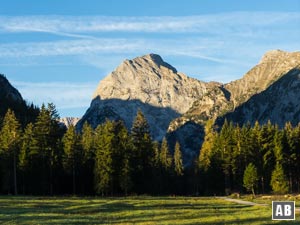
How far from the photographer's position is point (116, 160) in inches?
3617

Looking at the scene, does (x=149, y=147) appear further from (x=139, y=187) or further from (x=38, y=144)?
(x=38, y=144)

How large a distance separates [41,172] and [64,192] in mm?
12298

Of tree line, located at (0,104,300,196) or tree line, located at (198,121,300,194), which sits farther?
tree line, located at (198,121,300,194)

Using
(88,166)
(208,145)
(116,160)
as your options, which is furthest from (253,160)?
(88,166)

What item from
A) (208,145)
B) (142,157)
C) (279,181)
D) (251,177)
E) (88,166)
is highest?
(208,145)

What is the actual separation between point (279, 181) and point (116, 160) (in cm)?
3579

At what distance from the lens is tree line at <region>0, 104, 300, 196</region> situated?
3629 inches

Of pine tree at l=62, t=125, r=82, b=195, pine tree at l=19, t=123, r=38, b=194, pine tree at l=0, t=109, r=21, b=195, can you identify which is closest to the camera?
pine tree at l=0, t=109, r=21, b=195

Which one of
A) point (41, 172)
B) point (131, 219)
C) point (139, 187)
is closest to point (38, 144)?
point (41, 172)

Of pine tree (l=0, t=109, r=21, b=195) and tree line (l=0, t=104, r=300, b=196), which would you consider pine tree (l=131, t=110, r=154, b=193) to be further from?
pine tree (l=0, t=109, r=21, b=195)

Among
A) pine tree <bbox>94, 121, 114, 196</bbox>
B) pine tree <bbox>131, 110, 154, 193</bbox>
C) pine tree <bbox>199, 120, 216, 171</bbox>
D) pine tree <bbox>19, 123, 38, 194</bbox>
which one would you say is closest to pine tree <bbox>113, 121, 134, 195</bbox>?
pine tree <bbox>94, 121, 114, 196</bbox>

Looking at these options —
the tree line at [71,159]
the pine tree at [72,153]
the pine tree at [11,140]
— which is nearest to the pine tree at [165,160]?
the tree line at [71,159]

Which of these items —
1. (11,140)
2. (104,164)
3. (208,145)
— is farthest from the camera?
(208,145)

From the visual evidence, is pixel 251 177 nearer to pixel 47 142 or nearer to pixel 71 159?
pixel 71 159
